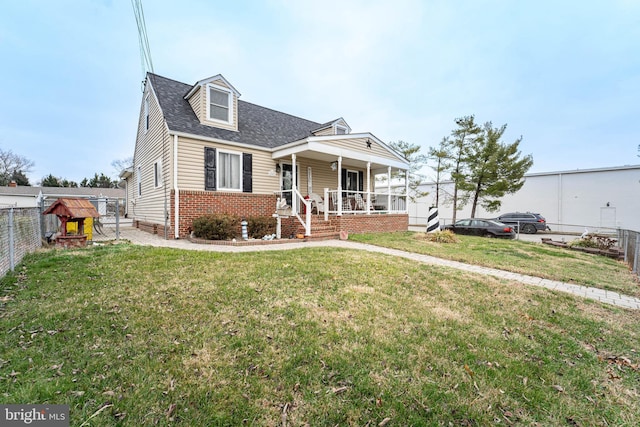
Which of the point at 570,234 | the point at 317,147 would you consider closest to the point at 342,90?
the point at 317,147

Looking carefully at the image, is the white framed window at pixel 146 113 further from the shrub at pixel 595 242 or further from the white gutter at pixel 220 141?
the shrub at pixel 595 242

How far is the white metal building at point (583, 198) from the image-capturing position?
66.7ft

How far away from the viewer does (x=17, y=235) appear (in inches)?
211

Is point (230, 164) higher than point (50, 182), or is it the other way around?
point (50, 182)

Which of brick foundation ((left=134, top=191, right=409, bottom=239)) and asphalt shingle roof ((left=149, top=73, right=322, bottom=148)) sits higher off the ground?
asphalt shingle roof ((left=149, top=73, right=322, bottom=148))

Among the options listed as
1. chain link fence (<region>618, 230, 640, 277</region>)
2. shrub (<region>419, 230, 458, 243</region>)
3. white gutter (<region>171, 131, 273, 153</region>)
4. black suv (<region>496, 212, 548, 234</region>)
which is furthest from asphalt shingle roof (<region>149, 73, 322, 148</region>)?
black suv (<region>496, 212, 548, 234</region>)

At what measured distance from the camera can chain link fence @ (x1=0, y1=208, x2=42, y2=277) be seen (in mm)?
4520

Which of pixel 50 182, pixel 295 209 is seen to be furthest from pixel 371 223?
pixel 50 182

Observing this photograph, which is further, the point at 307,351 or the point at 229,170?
the point at 229,170

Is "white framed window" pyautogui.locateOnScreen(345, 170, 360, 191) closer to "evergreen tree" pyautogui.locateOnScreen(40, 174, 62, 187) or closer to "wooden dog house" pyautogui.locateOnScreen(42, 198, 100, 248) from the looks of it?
"wooden dog house" pyautogui.locateOnScreen(42, 198, 100, 248)

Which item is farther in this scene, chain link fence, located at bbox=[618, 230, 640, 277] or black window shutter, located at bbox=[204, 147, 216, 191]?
black window shutter, located at bbox=[204, 147, 216, 191]

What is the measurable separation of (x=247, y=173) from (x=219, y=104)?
3.19 metres

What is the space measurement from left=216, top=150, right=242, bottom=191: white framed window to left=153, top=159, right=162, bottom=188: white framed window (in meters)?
2.27

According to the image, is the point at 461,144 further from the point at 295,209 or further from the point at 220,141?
the point at 220,141
